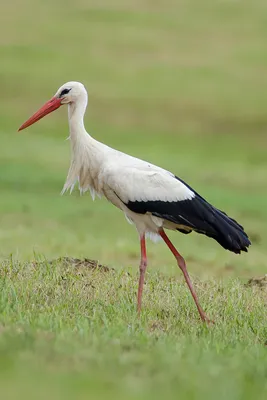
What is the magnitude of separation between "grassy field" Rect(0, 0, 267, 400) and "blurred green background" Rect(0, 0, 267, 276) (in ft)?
0.17

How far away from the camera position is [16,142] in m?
20.5

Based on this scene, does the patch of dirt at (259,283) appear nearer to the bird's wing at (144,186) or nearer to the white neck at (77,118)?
the bird's wing at (144,186)

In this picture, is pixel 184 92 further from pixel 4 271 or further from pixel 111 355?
pixel 111 355

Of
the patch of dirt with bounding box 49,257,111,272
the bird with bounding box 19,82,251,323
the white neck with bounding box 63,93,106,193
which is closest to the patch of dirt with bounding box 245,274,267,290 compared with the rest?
the patch of dirt with bounding box 49,257,111,272

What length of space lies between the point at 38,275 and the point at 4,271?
9.4 inches

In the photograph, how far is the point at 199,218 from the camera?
22.9 ft

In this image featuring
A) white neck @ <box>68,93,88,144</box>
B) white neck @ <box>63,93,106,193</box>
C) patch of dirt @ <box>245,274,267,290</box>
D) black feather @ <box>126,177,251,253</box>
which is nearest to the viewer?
black feather @ <box>126,177,251,253</box>

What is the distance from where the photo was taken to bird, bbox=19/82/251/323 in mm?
6961

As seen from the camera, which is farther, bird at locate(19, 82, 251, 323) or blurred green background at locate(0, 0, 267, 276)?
blurred green background at locate(0, 0, 267, 276)

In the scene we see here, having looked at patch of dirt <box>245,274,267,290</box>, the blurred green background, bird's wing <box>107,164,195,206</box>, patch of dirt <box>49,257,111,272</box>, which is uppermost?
the blurred green background

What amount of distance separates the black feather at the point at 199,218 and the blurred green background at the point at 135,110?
298cm

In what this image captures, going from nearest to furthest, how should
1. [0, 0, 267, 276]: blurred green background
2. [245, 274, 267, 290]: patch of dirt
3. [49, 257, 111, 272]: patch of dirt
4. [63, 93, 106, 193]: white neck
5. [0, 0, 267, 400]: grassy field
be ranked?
[0, 0, 267, 400]: grassy field
[63, 93, 106, 193]: white neck
[49, 257, 111, 272]: patch of dirt
[245, 274, 267, 290]: patch of dirt
[0, 0, 267, 276]: blurred green background

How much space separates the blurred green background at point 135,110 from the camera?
13195 mm

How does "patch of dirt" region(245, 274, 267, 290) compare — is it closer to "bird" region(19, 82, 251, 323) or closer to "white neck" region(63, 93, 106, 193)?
"bird" region(19, 82, 251, 323)
